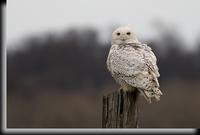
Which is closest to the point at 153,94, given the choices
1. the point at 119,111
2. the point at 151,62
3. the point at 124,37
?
the point at 151,62

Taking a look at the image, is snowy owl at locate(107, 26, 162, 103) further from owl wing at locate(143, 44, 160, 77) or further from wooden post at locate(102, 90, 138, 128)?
wooden post at locate(102, 90, 138, 128)

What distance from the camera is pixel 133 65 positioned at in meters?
3.54

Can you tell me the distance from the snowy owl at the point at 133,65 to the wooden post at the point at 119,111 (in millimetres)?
306

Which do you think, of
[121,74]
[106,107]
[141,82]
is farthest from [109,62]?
[106,107]

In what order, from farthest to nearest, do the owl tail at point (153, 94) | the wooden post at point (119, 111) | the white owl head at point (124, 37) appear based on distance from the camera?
the white owl head at point (124, 37) < the owl tail at point (153, 94) < the wooden post at point (119, 111)

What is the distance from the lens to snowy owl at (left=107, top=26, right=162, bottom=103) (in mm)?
3455

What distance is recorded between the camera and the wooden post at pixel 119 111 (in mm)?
3053

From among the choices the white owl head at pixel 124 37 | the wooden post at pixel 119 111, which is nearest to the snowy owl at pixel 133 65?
the white owl head at pixel 124 37

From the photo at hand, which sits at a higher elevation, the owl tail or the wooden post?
the owl tail

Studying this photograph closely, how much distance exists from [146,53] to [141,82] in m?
0.23

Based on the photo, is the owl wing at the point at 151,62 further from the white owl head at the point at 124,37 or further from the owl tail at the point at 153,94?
the white owl head at the point at 124,37

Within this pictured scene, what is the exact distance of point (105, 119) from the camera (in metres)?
3.06

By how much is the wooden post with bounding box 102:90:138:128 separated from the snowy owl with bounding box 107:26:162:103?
306 millimetres

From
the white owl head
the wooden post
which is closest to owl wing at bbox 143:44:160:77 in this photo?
the white owl head
